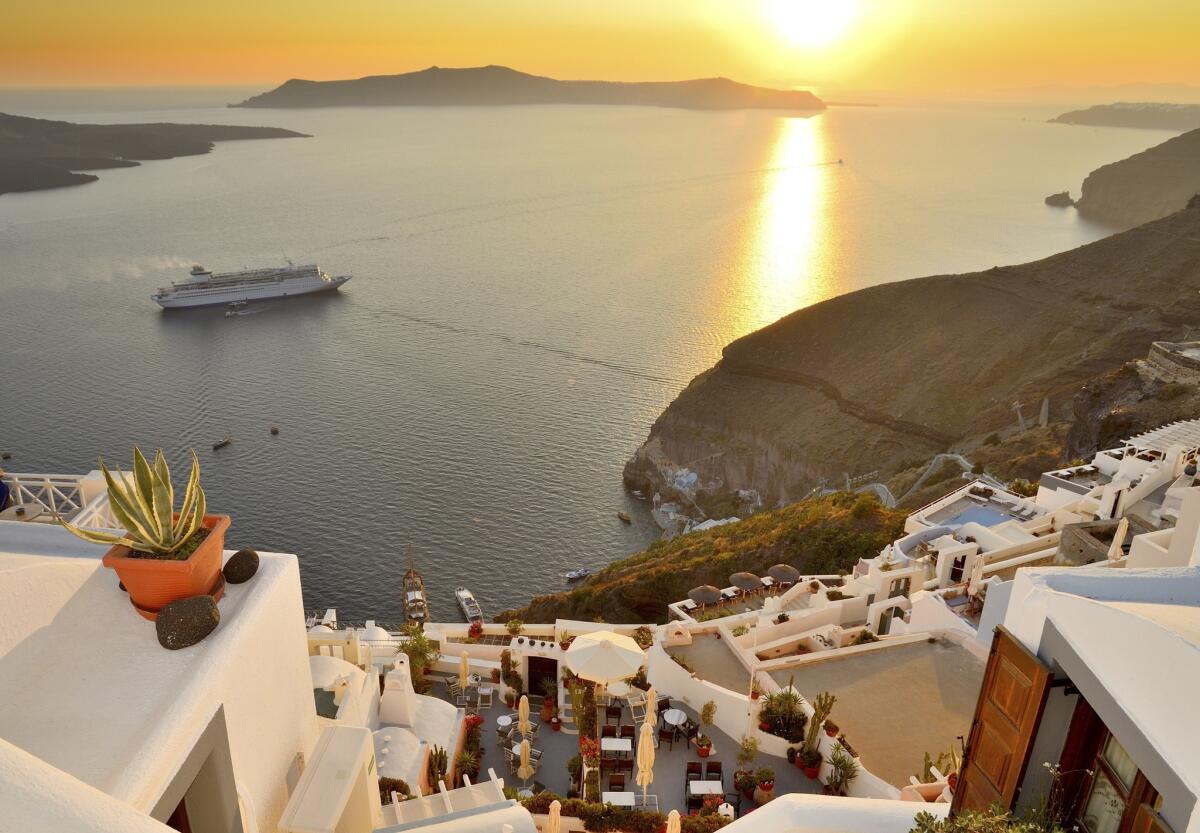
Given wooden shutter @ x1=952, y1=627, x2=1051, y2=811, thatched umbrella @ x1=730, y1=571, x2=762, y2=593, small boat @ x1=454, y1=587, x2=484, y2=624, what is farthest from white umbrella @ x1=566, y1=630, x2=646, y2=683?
small boat @ x1=454, y1=587, x2=484, y2=624

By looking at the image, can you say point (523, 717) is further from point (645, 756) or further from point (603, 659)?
point (645, 756)

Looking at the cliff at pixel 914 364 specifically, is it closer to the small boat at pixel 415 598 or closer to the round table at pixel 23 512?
the small boat at pixel 415 598

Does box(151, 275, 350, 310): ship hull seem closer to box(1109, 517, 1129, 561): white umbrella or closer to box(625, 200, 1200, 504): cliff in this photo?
box(625, 200, 1200, 504): cliff

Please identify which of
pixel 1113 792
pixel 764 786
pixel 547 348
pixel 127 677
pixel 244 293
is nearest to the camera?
pixel 1113 792

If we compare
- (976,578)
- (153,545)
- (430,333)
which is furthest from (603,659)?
(430,333)

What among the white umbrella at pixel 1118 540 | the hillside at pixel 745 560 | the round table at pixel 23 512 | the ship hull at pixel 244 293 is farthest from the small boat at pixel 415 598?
the ship hull at pixel 244 293

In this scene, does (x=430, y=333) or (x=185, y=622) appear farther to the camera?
(x=430, y=333)

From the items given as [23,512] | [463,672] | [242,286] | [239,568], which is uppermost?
[239,568]
